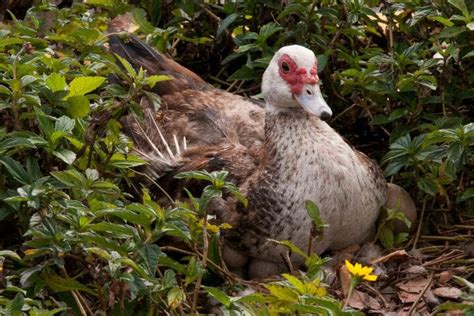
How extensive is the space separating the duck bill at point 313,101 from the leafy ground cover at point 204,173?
407mm

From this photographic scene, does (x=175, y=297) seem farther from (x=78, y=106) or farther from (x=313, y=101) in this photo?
(x=313, y=101)

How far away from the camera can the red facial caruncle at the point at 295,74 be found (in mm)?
5176

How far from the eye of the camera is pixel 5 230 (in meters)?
4.63

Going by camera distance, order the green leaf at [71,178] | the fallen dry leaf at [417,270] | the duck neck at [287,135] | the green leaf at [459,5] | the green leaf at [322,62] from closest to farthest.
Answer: the green leaf at [71,178] → the fallen dry leaf at [417,270] → the duck neck at [287,135] → the green leaf at [459,5] → the green leaf at [322,62]

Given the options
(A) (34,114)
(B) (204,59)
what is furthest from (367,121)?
(A) (34,114)

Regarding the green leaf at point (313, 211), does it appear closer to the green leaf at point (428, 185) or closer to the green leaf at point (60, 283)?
the green leaf at point (428, 185)

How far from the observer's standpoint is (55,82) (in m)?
4.70

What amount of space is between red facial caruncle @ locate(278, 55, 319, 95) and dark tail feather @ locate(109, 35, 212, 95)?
81cm

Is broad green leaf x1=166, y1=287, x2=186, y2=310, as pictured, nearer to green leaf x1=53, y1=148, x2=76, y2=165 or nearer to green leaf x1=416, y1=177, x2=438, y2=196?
green leaf x1=53, y1=148, x2=76, y2=165

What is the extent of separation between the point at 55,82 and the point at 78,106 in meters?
0.13

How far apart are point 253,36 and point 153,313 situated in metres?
2.10

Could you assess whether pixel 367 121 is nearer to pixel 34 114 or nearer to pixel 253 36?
pixel 253 36

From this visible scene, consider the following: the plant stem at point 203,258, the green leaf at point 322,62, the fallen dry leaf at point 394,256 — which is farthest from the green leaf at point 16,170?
the green leaf at point 322,62

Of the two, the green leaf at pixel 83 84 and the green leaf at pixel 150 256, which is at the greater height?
the green leaf at pixel 83 84
